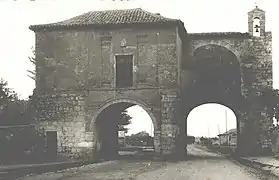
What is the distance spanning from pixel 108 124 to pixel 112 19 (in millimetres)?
7362

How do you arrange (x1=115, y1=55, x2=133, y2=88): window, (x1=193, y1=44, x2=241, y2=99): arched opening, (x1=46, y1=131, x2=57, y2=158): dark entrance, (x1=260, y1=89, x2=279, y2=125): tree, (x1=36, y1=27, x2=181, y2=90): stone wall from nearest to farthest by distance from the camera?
(x1=36, y1=27, x2=181, y2=90): stone wall, (x1=46, y1=131, x2=57, y2=158): dark entrance, (x1=115, y1=55, x2=133, y2=88): window, (x1=260, y1=89, x2=279, y2=125): tree, (x1=193, y1=44, x2=241, y2=99): arched opening

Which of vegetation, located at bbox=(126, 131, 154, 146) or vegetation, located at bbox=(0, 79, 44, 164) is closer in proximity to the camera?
vegetation, located at bbox=(0, 79, 44, 164)

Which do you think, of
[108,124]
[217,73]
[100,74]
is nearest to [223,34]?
[217,73]

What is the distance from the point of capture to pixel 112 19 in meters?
35.1

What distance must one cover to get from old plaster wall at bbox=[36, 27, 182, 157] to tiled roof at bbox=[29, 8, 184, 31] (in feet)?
1.61

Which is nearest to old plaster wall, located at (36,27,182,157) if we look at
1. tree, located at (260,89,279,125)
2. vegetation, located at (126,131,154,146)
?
tree, located at (260,89,279,125)

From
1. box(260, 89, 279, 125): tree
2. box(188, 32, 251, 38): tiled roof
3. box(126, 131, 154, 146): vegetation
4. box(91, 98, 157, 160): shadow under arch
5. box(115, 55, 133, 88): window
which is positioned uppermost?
box(188, 32, 251, 38): tiled roof

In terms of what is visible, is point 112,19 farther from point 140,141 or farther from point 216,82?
point 140,141

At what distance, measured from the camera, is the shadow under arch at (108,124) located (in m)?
33.8

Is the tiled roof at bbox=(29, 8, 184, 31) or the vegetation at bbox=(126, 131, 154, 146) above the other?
the tiled roof at bbox=(29, 8, 184, 31)

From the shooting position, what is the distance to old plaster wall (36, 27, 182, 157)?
33812 millimetres

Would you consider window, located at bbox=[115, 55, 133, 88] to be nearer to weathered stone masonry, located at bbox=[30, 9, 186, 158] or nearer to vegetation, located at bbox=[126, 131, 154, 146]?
weathered stone masonry, located at bbox=[30, 9, 186, 158]

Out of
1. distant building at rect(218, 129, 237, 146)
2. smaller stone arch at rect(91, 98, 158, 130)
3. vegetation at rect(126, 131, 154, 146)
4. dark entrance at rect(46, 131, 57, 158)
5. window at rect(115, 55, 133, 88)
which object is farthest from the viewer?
distant building at rect(218, 129, 237, 146)

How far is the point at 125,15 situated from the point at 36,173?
15770 mm
